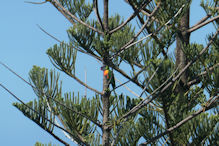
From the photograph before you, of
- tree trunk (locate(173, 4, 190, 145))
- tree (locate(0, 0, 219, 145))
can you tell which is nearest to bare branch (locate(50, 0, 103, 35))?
tree (locate(0, 0, 219, 145))

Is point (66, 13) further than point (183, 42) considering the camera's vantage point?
No

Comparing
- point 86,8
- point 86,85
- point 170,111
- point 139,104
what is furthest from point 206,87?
point 86,8

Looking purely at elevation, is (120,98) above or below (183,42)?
below

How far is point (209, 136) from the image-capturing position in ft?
13.1

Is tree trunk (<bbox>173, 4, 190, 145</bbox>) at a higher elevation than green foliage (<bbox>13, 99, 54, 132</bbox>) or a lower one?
higher

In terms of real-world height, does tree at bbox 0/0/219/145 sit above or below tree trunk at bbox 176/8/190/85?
below

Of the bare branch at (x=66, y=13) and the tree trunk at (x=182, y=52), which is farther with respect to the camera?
the tree trunk at (x=182, y=52)

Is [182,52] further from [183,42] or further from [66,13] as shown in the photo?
[66,13]

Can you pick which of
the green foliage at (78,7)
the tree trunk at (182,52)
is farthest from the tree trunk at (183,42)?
the green foliage at (78,7)

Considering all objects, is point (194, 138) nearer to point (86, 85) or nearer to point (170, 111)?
point (170, 111)

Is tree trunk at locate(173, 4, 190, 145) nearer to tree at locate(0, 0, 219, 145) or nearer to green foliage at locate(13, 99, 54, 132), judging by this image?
tree at locate(0, 0, 219, 145)

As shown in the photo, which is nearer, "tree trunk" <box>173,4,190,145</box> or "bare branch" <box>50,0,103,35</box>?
"bare branch" <box>50,0,103,35</box>

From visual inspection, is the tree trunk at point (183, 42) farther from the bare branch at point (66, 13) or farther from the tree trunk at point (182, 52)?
the bare branch at point (66, 13)

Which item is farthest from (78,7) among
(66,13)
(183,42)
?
(183,42)
